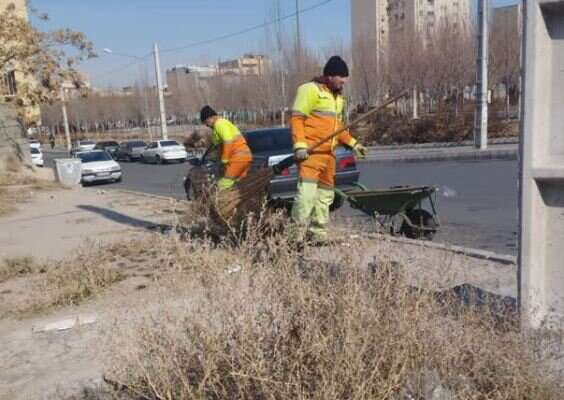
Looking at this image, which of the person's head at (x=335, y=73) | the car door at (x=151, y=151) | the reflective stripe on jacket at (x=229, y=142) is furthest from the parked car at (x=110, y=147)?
the person's head at (x=335, y=73)

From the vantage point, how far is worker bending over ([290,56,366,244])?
510 cm

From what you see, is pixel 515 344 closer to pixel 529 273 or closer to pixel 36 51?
pixel 529 273

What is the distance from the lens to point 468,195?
1017 cm

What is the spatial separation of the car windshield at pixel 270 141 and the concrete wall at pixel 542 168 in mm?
6825

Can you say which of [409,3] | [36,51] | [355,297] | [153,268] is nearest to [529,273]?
[355,297]

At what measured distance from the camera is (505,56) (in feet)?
97.9

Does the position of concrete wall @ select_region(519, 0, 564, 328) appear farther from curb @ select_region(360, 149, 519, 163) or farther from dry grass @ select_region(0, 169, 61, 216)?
curb @ select_region(360, 149, 519, 163)

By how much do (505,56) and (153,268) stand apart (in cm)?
2934

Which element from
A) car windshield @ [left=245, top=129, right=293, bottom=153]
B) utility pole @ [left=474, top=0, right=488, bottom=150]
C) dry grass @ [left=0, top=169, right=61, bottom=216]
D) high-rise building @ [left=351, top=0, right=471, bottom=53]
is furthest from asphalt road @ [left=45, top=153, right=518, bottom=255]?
high-rise building @ [left=351, top=0, right=471, bottom=53]

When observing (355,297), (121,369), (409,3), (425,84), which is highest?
(409,3)

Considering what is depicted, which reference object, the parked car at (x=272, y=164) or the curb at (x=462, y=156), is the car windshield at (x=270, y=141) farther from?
the curb at (x=462, y=156)

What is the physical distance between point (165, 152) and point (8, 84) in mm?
12725

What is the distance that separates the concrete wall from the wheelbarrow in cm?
239

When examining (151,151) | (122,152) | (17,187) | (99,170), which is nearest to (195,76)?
(122,152)
